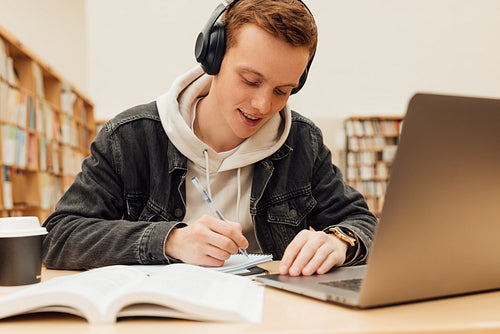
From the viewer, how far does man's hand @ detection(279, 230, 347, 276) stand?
78cm

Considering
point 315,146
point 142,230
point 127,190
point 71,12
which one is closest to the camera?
point 142,230

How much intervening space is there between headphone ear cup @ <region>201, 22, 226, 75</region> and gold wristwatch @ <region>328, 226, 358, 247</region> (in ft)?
1.87

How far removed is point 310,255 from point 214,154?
0.60 meters

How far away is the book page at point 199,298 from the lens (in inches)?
19.4

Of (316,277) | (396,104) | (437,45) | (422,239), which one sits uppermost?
(437,45)

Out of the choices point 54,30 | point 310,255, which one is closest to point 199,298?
point 310,255

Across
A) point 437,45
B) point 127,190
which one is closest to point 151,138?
point 127,190

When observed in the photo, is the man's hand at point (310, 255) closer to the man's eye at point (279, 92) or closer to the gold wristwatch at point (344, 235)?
the gold wristwatch at point (344, 235)

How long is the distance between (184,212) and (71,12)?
6508 millimetres

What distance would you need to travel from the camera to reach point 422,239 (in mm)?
514

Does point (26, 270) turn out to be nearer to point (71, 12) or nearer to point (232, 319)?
point (232, 319)

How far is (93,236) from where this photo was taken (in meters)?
1.00

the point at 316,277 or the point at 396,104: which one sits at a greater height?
the point at 396,104

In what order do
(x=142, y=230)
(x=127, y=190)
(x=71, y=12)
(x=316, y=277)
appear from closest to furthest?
1. (x=316, y=277)
2. (x=142, y=230)
3. (x=127, y=190)
4. (x=71, y=12)
